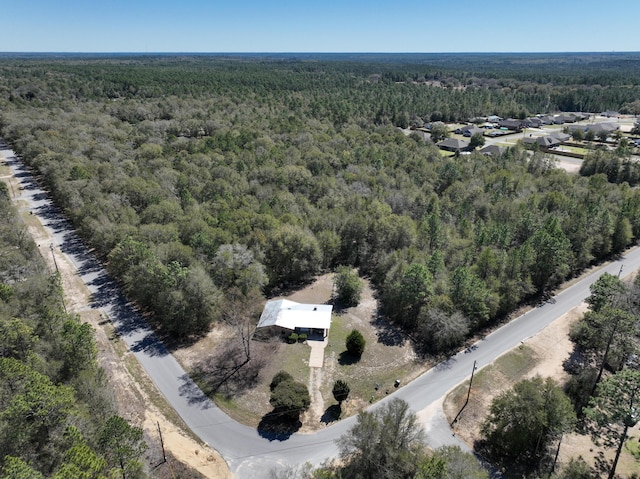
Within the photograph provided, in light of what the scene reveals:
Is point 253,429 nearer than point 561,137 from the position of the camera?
Yes

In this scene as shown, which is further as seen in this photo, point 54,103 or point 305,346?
point 54,103

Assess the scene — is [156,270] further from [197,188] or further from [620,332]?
[620,332]

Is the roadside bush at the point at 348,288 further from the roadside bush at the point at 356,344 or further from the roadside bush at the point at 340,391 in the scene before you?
the roadside bush at the point at 340,391

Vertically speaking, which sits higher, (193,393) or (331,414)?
(193,393)

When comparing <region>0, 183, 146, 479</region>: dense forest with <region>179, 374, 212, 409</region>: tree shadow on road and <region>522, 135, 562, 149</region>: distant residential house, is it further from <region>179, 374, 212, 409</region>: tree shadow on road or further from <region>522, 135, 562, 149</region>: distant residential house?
<region>522, 135, 562, 149</region>: distant residential house

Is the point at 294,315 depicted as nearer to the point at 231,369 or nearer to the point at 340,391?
the point at 231,369

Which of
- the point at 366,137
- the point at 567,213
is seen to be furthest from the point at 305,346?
the point at 366,137

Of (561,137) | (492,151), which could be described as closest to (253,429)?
(492,151)

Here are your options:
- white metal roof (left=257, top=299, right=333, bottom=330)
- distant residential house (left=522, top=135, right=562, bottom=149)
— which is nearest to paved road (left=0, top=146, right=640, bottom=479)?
white metal roof (left=257, top=299, right=333, bottom=330)
